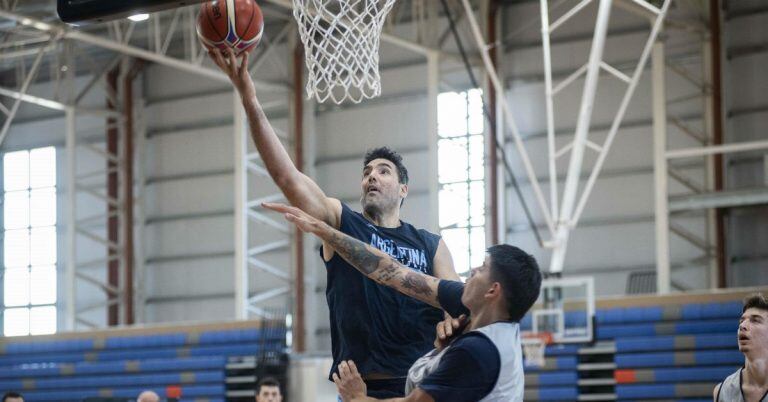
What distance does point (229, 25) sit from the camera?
5.60m

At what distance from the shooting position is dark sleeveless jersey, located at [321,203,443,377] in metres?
5.30

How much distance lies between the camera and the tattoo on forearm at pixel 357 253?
4.71m

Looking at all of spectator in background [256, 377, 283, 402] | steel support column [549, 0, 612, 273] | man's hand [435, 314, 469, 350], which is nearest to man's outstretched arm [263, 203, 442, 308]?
man's hand [435, 314, 469, 350]

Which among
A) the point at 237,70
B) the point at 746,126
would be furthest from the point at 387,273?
the point at 746,126

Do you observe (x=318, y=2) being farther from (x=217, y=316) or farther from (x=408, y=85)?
(x=217, y=316)

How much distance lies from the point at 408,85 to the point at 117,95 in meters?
6.97

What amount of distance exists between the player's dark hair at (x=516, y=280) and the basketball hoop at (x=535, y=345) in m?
11.2

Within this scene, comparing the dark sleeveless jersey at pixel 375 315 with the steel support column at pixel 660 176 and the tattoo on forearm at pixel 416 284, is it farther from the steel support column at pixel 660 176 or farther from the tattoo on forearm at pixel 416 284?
the steel support column at pixel 660 176

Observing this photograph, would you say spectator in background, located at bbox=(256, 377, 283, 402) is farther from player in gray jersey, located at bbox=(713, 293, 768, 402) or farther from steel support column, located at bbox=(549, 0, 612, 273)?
player in gray jersey, located at bbox=(713, 293, 768, 402)

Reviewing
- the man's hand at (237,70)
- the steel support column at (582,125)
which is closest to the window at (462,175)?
the steel support column at (582,125)

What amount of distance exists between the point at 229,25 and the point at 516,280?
218 centimetres

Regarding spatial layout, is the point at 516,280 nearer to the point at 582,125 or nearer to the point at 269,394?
the point at 269,394

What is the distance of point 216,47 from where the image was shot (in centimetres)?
540

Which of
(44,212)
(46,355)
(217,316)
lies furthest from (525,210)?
(44,212)
